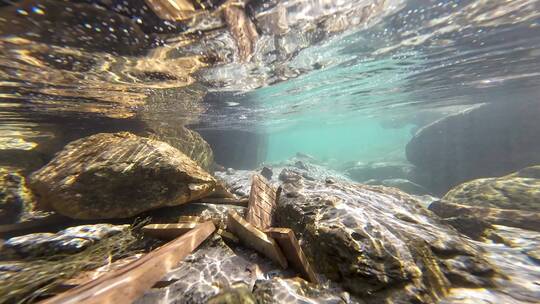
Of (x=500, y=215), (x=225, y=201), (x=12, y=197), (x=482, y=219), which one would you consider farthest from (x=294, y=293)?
(x=12, y=197)

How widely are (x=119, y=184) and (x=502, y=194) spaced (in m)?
11.2

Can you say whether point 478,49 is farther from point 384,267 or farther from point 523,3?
point 384,267

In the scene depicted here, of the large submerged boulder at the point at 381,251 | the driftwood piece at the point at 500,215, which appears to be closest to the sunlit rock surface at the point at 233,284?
the large submerged boulder at the point at 381,251

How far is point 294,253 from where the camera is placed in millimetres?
3348

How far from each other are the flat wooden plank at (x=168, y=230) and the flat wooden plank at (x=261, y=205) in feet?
3.76

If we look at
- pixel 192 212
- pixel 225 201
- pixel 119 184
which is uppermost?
pixel 119 184

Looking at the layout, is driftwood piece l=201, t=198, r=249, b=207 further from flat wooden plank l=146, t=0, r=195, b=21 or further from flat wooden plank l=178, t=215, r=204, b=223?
flat wooden plank l=146, t=0, r=195, b=21

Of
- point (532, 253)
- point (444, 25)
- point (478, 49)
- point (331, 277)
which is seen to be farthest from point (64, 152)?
point (478, 49)

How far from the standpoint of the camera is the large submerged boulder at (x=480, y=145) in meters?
17.3

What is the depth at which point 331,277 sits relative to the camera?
3309 millimetres

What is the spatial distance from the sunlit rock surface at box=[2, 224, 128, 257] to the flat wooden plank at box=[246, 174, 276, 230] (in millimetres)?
→ 2837

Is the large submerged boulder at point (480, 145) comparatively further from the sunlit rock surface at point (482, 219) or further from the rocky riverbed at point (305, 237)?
the sunlit rock surface at point (482, 219)

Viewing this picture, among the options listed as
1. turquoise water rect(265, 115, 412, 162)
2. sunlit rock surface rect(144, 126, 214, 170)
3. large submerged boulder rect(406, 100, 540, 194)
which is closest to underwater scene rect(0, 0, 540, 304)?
sunlit rock surface rect(144, 126, 214, 170)

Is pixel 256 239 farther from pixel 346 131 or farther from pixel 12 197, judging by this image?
pixel 346 131
